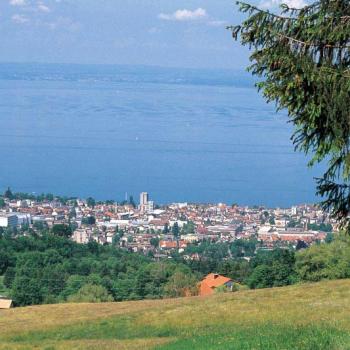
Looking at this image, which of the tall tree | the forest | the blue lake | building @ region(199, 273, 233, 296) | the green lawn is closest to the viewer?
the tall tree

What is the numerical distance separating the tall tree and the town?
1469 inches

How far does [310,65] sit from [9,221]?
50383 mm

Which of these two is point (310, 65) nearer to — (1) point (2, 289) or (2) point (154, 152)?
(1) point (2, 289)

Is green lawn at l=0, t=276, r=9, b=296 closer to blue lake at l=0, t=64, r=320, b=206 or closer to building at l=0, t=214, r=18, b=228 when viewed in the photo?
building at l=0, t=214, r=18, b=228

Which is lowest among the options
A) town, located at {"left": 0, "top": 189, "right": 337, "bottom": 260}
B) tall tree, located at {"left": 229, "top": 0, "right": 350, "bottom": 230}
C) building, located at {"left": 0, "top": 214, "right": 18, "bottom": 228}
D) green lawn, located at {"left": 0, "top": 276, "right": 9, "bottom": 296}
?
town, located at {"left": 0, "top": 189, "right": 337, "bottom": 260}

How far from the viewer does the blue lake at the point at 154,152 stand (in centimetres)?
8700

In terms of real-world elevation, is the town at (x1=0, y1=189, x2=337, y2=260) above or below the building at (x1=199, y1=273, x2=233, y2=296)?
below

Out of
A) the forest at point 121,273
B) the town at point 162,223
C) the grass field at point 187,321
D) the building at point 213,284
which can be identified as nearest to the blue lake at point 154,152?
the town at point 162,223

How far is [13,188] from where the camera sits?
8662cm

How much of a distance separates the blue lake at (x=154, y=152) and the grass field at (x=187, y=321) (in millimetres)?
41462

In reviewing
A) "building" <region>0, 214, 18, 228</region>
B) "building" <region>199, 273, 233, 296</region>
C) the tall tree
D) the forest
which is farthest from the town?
the tall tree

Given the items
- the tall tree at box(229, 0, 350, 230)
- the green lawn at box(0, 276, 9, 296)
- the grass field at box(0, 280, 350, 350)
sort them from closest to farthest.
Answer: the tall tree at box(229, 0, 350, 230) < the grass field at box(0, 280, 350, 350) < the green lawn at box(0, 276, 9, 296)

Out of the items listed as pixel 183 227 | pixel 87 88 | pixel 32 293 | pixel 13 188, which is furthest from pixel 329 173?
pixel 87 88

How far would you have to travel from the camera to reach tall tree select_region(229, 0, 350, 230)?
28.1ft
